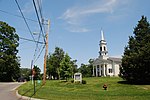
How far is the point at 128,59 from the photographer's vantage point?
44.0 m

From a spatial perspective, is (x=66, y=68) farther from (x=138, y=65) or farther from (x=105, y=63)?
(x=105, y=63)

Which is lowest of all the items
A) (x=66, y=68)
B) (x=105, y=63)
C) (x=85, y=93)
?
(x=85, y=93)

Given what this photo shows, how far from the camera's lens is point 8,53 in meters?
67.4

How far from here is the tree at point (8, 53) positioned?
65.6m

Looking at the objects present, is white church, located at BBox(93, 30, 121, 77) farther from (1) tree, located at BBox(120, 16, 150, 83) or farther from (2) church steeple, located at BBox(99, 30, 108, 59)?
(1) tree, located at BBox(120, 16, 150, 83)

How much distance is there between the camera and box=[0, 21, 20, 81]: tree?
6556 cm

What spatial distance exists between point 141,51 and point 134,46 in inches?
329

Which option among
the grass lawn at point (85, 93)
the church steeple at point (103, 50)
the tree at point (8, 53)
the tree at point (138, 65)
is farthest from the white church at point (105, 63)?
the grass lawn at point (85, 93)

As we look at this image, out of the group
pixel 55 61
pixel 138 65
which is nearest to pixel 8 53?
pixel 55 61

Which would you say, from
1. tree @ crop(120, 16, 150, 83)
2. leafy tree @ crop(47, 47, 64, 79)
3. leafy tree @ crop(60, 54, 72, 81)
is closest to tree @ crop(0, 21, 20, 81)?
leafy tree @ crop(47, 47, 64, 79)

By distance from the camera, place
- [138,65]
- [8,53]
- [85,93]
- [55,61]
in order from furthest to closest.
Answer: [55,61] → [8,53] → [138,65] → [85,93]

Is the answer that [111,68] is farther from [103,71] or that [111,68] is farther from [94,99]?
[94,99]

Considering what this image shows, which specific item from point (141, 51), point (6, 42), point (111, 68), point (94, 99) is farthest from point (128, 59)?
point (111, 68)

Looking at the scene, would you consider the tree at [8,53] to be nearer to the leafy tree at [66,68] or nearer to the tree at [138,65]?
the leafy tree at [66,68]
